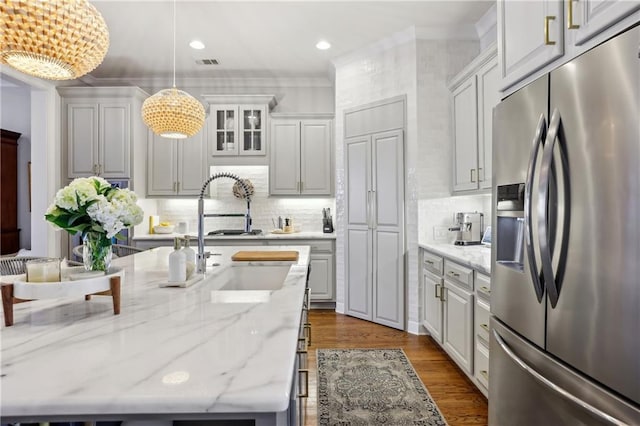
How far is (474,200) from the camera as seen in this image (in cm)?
355

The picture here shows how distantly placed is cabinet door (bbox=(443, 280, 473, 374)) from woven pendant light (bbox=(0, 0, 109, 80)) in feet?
8.12

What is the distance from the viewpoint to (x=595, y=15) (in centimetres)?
115

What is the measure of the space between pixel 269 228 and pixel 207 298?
359 centimetres

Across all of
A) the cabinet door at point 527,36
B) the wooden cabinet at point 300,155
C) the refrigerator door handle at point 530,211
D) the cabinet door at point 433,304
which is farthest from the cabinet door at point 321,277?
the refrigerator door handle at point 530,211

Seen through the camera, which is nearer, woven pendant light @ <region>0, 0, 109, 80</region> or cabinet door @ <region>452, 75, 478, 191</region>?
woven pendant light @ <region>0, 0, 109, 80</region>

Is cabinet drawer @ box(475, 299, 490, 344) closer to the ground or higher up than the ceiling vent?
closer to the ground

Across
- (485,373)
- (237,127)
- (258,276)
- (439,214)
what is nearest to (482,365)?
(485,373)

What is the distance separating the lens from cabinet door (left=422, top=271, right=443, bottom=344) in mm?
2959

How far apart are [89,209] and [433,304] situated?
107 inches

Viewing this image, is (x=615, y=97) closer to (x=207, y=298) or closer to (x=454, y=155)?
(x=207, y=298)

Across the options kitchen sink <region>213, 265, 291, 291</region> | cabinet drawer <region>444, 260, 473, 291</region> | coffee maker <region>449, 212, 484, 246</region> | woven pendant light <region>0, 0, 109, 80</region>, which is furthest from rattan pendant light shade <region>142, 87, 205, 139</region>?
coffee maker <region>449, 212, 484, 246</region>

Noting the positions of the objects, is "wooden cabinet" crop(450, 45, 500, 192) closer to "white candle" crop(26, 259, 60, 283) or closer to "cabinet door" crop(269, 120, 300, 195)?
"cabinet door" crop(269, 120, 300, 195)

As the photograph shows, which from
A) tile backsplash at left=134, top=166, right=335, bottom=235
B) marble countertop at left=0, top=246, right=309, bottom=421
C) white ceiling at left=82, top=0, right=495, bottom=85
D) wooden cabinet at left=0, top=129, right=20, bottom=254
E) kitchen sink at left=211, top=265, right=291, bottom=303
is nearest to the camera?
marble countertop at left=0, top=246, right=309, bottom=421

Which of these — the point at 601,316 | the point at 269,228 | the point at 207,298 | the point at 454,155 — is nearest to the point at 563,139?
the point at 601,316
